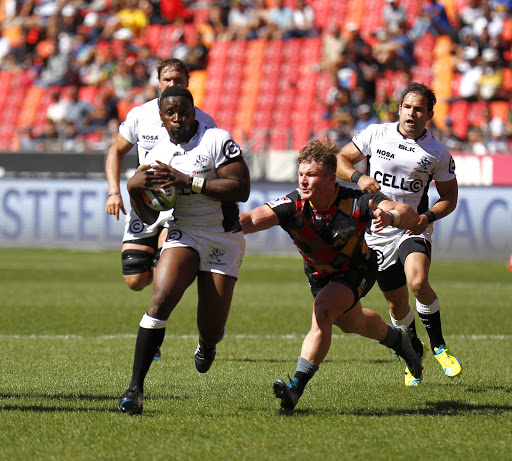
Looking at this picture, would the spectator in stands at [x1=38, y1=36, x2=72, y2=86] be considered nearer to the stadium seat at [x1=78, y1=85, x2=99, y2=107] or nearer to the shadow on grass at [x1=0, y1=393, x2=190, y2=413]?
the stadium seat at [x1=78, y1=85, x2=99, y2=107]

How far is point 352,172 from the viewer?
739 centimetres

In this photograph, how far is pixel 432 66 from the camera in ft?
75.2

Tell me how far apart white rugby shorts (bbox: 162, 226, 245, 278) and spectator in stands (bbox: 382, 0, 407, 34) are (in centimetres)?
1762

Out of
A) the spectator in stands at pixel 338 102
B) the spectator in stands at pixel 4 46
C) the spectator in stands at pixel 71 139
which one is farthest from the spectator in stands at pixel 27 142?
the spectator in stands at pixel 4 46

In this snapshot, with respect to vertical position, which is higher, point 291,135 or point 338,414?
point 338,414

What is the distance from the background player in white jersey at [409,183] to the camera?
24.5ft

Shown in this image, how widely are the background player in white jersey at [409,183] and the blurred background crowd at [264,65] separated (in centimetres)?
1175

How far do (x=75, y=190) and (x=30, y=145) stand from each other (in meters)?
2.57

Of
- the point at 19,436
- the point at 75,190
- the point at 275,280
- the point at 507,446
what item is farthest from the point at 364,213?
the point at 75,190

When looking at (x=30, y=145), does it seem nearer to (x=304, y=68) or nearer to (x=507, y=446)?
(x=304, y=68)

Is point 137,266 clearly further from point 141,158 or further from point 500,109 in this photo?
point 500,109

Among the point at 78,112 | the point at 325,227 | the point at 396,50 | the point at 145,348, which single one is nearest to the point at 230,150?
the point at 325,227

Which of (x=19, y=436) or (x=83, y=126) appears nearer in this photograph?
(x=19, y=436)

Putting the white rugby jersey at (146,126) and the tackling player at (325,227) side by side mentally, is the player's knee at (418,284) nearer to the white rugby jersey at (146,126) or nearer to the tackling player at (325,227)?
the tackling player at (325,227)
